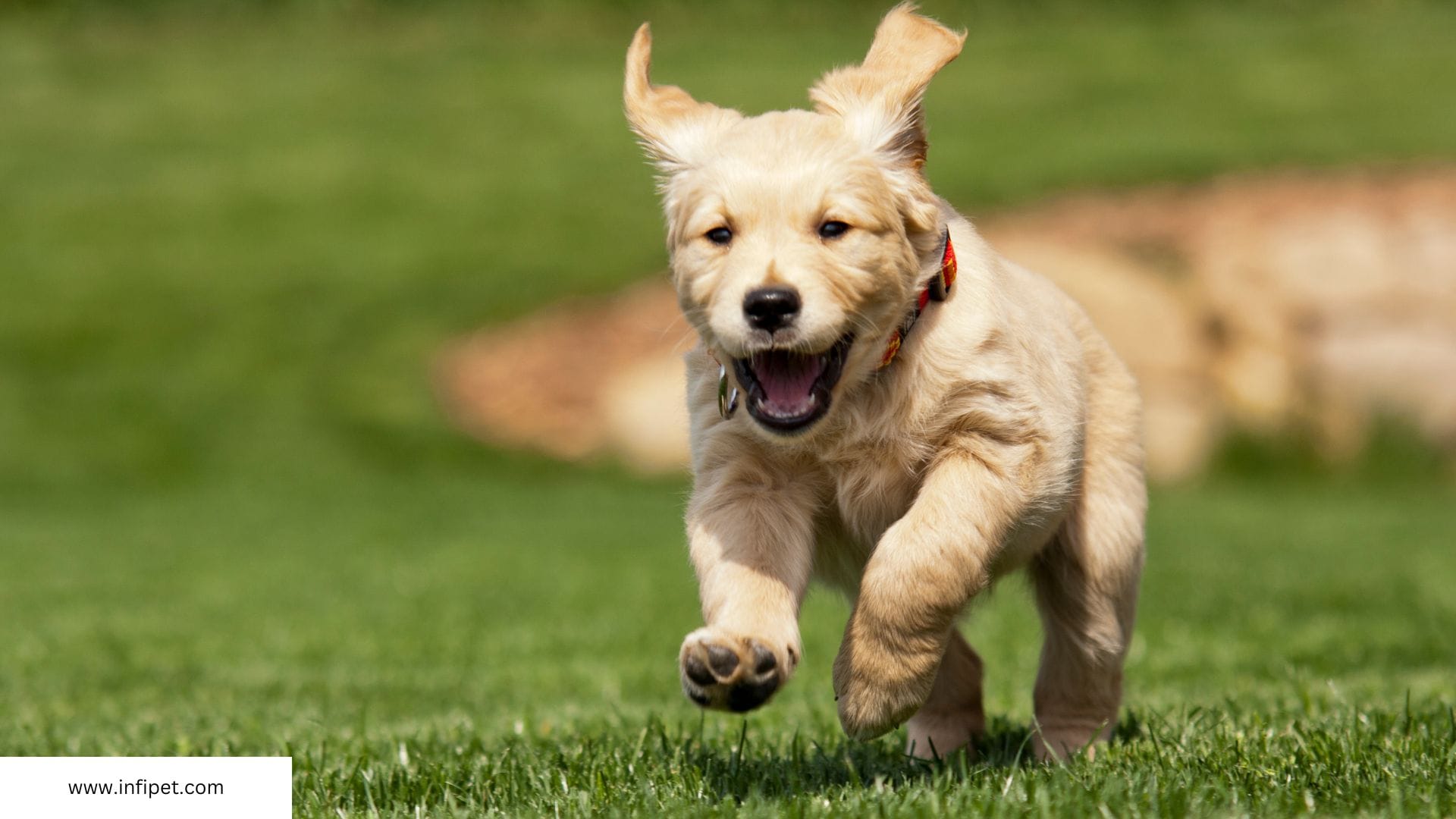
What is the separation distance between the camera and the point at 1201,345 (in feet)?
52.6

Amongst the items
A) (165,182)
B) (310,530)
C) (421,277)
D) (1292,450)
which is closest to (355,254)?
(421,277)

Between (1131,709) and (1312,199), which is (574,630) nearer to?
(1131,709)

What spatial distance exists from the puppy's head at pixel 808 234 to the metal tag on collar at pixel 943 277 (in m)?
0.03

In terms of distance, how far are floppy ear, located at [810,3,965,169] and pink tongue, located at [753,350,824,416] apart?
1.78 feet

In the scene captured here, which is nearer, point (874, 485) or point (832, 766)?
point (874, 485)

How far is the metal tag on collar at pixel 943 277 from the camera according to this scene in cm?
386

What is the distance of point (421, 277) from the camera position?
712 inches


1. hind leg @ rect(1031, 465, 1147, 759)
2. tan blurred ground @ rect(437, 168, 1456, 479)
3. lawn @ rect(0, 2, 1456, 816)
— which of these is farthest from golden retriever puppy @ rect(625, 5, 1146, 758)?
tan blurred ground @ rect(437, 168, 1456, 479)

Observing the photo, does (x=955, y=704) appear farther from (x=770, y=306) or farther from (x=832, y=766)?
(x=770, y=306)

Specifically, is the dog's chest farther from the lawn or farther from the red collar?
the lawn

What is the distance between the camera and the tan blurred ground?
15.8 m

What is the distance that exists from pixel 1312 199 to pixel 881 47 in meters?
15.8

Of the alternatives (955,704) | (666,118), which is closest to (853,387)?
(666,118)

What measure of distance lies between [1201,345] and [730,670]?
13551mm
